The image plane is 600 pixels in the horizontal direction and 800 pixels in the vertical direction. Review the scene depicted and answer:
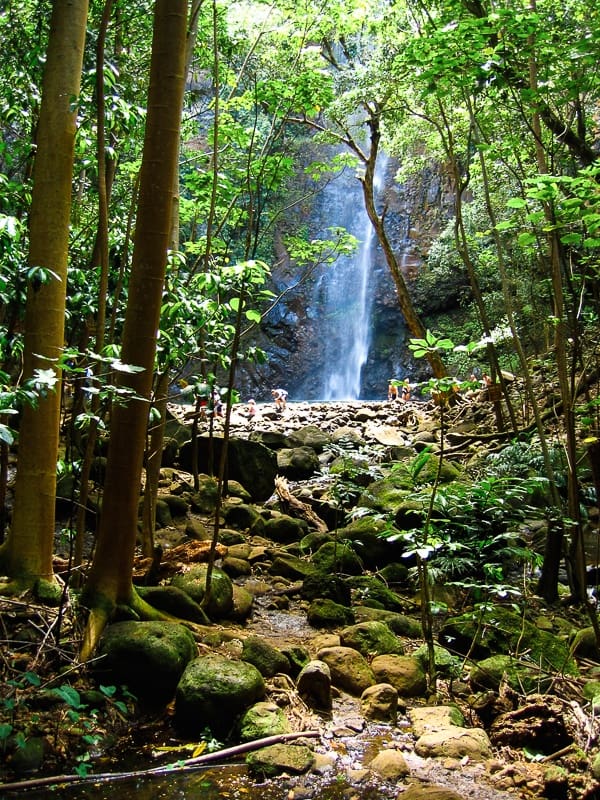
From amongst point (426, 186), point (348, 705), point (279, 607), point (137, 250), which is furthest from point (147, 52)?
point (426, 186)

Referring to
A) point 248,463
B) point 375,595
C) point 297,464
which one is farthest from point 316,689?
point 297,464

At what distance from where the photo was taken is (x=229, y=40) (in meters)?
8.23

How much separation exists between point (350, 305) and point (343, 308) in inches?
14.0

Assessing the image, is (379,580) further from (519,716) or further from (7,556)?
(7,556)

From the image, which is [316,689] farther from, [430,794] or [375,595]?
[375,595]

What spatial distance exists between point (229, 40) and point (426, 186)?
2052cm

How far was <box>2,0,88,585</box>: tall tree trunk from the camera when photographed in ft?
12.3

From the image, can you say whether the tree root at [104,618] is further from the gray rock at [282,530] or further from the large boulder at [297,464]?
the large boulder at [297,464]

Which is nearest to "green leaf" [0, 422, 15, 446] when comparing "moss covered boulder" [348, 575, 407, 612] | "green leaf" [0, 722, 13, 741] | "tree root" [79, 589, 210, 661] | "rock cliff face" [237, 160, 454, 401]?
"green leaf" [0, 722, 13, 741]

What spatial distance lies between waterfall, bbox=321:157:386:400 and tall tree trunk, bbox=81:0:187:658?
80.2ft

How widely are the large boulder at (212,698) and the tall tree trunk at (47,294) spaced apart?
1210 millimetres

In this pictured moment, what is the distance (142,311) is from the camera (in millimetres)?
3631

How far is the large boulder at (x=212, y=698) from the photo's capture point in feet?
10.2

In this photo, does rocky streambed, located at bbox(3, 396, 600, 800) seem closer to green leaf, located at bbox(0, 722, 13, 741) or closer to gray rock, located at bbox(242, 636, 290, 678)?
gray rock, located at bbox(242, 636, 290, 678)
